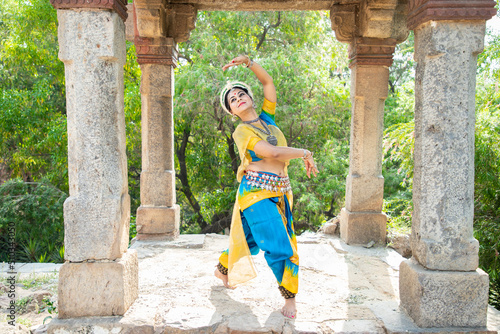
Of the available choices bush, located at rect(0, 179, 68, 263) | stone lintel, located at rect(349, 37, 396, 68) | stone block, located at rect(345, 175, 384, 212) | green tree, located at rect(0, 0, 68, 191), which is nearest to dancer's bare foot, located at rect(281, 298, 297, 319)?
stone block, located at rect(345, 175, 384, 212)

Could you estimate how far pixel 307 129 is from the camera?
27.6ft

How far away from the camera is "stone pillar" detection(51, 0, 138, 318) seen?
8.68 ft

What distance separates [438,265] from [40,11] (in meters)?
9.54

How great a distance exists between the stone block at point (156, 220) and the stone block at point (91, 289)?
7.16 feet

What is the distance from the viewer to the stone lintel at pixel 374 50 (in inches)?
180

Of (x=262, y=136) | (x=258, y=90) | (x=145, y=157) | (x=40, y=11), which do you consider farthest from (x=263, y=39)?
(x=262, y=136)

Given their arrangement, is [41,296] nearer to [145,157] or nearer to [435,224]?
[145,157]

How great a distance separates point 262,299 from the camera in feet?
10.3

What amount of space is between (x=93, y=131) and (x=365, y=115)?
321cm

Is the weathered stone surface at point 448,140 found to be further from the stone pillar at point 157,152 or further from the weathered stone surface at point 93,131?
the stone pillar at point 157,152

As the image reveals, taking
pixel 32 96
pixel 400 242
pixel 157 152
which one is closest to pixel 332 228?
pixel 400 242

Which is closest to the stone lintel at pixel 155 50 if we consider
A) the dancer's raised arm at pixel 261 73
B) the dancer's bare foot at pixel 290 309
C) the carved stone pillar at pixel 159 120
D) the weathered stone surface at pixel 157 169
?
the carved stone pillar at pixel 159 120

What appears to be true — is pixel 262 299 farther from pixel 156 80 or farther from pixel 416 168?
pixel 156 80

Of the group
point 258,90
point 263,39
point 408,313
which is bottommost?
point 408,313
